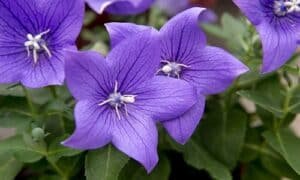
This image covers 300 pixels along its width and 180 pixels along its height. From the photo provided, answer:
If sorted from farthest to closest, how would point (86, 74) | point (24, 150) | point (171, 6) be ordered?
point (171, 6) → point (24, 150) → point (86, 74)

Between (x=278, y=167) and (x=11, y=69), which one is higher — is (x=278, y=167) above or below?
below

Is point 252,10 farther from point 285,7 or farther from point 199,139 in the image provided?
point 199,139

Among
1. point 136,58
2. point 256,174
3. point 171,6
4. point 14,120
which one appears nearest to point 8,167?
point 14,120

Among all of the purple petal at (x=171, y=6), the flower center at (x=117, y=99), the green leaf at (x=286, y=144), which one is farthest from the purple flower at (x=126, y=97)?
the purple petal at (x=171, y=6)

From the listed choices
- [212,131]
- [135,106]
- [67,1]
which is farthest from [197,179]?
[67,1]

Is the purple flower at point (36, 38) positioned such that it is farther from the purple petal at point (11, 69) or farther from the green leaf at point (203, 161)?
the green leaf at point (203, 161)

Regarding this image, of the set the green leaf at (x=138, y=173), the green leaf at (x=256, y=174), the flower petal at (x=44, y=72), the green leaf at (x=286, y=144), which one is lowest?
the green leaf at (x=256, y=174)

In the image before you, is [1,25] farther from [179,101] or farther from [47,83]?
[179,101]
